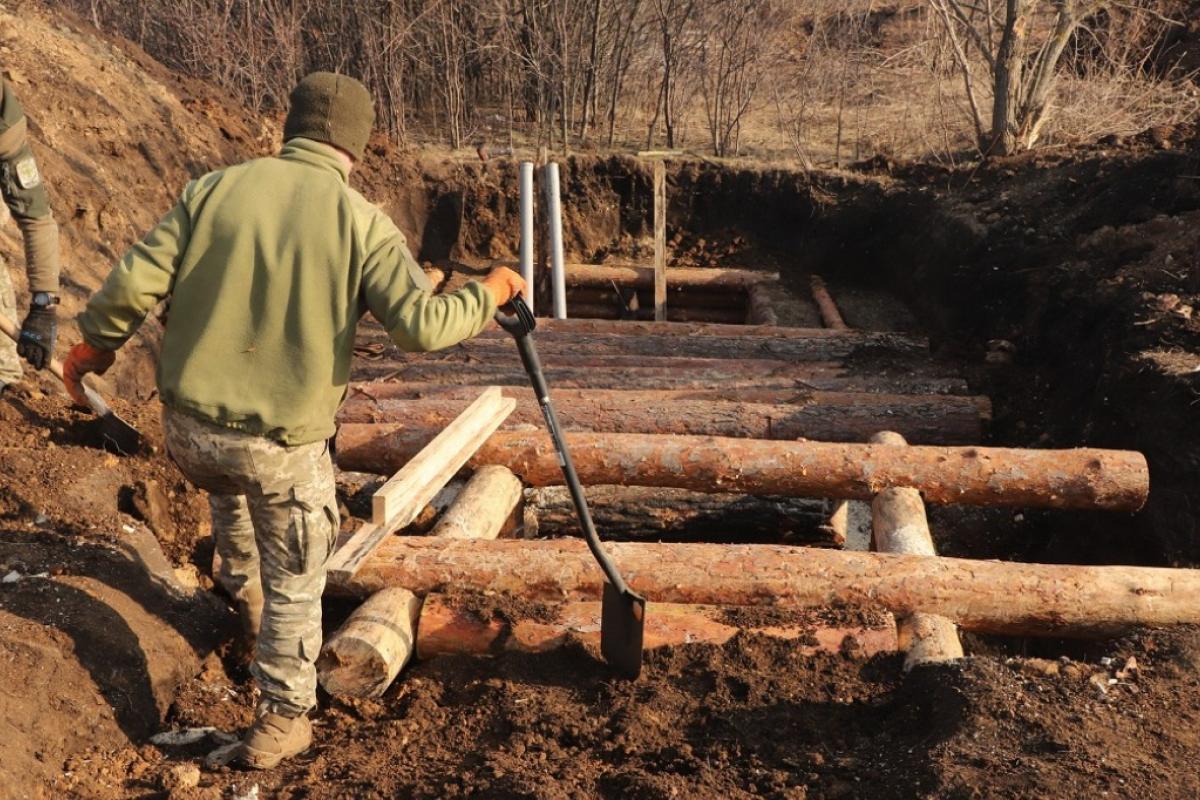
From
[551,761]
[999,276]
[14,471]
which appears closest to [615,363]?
[999,276]

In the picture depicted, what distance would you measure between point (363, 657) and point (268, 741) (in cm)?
51

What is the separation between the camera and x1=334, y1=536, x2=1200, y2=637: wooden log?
4254 millimetres

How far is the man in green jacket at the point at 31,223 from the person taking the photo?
16.0ft

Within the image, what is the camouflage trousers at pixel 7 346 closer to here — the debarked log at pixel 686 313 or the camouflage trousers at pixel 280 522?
the camouflage trousers at pixel 280 522

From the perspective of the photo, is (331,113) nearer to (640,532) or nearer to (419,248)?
(640,532)

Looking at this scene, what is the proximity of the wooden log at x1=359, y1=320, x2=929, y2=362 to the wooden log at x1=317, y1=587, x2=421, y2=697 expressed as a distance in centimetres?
443

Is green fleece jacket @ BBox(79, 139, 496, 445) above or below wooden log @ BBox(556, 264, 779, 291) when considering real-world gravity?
above

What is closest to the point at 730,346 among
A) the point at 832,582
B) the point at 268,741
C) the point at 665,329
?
the point at 665,329

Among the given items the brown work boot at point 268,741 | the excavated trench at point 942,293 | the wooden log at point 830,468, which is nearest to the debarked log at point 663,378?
the excavated trench at point 942,293

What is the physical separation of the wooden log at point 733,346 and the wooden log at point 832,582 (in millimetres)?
3914

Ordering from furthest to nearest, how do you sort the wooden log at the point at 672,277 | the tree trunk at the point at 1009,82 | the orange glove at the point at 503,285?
the wooden log at the point at 672,277, the tree trunk at the point at 1009,82, the orange glove at the point at 503,285

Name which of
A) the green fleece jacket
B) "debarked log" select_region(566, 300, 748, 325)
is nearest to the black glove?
the green fleece jacket

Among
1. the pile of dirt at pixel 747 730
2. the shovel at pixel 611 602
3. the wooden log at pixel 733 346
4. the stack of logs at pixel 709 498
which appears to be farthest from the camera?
the wooden log at pixel 733 346

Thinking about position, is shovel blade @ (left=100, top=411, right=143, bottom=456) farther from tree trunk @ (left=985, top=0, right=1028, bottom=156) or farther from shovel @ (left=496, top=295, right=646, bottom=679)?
tree trunk @ (left=985, top=0, right=1028, bottom=156)
